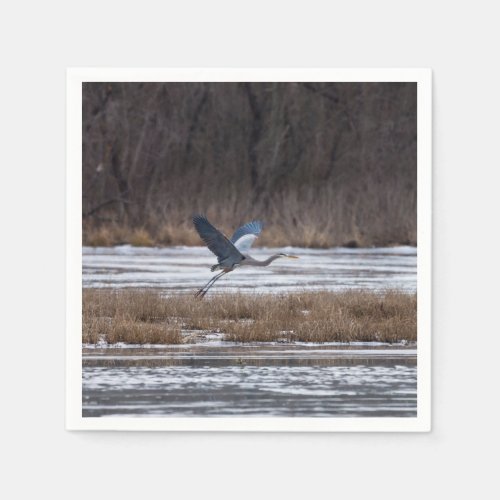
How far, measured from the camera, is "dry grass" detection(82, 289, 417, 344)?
11.3 meters

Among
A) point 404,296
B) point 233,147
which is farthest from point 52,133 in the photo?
point 233,147

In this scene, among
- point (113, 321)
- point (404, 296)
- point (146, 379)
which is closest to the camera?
point (146, 379)

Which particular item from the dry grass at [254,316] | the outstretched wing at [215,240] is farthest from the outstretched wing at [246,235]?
the dry grass at [254,316]

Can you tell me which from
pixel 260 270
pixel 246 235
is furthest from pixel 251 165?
pixel 246 235

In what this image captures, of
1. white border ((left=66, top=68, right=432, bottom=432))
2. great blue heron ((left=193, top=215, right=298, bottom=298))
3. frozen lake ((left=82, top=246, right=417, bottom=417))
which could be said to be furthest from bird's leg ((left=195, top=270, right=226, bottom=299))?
white border ((left=66, top=68, right=432, bottom=432))

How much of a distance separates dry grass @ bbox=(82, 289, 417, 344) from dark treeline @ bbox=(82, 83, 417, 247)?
3.97 m

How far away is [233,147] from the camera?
18.3 metres

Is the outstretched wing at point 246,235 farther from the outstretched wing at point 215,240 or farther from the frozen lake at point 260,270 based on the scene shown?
the frozen lake at point 260,270

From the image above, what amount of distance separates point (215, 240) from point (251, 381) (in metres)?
1.84

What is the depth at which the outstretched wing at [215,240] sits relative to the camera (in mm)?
11508
